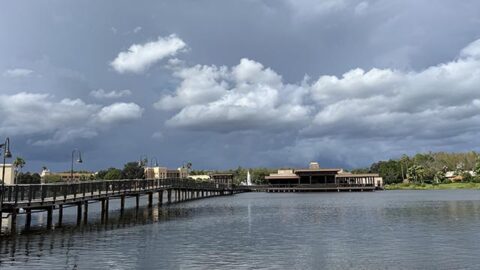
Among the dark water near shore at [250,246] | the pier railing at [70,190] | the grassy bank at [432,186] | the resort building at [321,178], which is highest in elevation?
the resort building at [321,178]

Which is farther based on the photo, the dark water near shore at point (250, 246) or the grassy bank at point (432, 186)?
the grassy bank at point (432, 186)

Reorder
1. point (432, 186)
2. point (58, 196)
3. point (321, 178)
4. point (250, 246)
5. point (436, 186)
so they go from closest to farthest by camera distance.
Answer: point (250, 246), point (58, 196), point (321, 178), point (436, 186), point (432, 186)

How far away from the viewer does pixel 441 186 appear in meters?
190

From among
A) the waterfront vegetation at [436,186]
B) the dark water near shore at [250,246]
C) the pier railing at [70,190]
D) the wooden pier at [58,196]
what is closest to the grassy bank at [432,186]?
the waterfront vegetation at [436,186]

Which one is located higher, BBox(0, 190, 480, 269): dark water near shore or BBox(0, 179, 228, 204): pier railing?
BBox(0, 179, 228, 204): pier railing

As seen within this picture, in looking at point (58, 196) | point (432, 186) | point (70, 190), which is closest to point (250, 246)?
point (58, 196)

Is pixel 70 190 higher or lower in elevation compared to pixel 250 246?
higher

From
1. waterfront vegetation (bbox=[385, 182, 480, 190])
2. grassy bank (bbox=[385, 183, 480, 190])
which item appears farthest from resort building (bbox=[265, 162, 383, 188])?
waterfront vegetation (bbox=[385, 182, 480, 190])

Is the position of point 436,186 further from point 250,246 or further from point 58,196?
point 250,246

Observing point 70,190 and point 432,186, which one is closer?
point 70,190

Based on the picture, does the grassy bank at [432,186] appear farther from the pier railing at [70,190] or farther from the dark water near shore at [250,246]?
the dark water near shore at [250,246]

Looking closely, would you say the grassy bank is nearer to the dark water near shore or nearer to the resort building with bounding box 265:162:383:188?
the resort building with bounding box 265:162:383:188

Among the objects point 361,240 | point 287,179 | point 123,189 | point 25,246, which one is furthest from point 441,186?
point 25,246

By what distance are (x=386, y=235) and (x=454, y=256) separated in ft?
31.9
